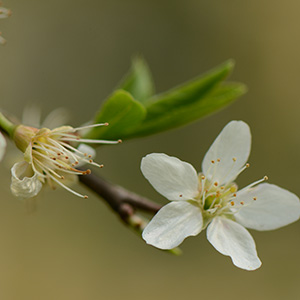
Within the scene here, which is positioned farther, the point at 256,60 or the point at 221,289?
the point at 256,60

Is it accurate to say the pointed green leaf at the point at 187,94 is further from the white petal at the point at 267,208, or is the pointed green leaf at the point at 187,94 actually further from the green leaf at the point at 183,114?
the white petal at the point at 267,208

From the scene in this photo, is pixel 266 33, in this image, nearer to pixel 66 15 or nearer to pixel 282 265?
pixel 66 15

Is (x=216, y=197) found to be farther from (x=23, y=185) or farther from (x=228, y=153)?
(x=23, y=185)

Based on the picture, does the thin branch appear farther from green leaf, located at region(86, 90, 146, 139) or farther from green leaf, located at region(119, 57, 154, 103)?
green leaf, located at region(119, 57, 154, 103)

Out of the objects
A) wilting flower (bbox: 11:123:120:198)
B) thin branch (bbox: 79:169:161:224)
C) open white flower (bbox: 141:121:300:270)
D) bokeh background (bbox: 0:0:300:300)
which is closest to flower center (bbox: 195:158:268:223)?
open white flower (bbox: 141:121:300:270)

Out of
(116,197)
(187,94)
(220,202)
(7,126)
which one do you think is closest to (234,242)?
(220,202)

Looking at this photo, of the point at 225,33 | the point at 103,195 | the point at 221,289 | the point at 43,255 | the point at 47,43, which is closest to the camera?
the point at 103,195

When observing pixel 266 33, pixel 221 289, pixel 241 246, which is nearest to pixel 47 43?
pixel 266 33
